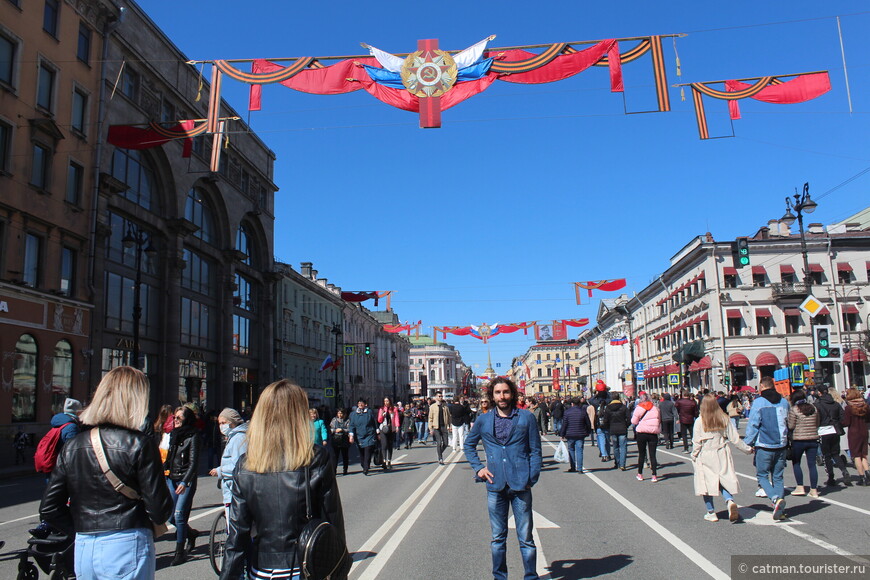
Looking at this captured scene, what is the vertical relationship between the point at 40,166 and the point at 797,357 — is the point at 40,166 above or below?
above

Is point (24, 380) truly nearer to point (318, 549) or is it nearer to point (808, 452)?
point (808, 452)

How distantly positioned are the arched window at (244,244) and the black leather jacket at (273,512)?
4084cm

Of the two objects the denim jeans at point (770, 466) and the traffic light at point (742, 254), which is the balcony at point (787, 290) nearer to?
the traffic light at point (742, 254)

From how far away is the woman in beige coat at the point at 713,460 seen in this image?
901 centimetres

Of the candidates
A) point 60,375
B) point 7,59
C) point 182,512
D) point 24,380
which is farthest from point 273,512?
point 7,59

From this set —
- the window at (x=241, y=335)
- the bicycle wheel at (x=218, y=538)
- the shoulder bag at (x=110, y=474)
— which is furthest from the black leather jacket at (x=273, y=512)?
the window at (x=241, y=335)

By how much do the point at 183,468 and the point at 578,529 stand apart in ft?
16.3

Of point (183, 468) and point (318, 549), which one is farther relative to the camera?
point (183, 468)

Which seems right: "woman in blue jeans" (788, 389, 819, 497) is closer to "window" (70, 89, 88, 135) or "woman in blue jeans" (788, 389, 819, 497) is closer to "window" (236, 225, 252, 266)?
"window" (70, 89, 88, 135)

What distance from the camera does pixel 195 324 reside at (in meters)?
36.8

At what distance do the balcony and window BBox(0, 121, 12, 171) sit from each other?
49733mm

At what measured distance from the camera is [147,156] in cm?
3247

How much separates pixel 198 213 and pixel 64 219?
12149 millimetres

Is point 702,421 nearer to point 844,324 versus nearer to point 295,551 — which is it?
point 295,551
